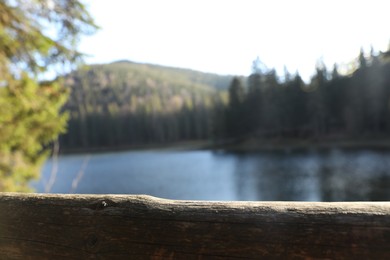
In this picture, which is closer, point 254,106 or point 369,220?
point 369,220

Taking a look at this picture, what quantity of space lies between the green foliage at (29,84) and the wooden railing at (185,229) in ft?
12.3

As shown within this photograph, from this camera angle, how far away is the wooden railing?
2.61ft

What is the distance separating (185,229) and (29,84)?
4.73 metres

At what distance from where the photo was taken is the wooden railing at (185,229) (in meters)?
0.80

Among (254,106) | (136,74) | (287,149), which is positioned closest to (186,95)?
(136,74)

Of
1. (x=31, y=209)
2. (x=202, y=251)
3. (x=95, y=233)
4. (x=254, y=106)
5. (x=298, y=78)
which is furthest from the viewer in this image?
(x=254, y=106)

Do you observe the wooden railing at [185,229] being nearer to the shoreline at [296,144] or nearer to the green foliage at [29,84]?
the green foliage at [29,84]

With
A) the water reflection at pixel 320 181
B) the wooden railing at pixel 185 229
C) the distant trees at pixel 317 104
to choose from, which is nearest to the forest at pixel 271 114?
the distant trees at pixel 317 104

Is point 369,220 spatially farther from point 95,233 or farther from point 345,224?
point 95,233

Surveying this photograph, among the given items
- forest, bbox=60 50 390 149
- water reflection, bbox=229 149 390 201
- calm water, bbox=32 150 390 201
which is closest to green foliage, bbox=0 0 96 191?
calm water, bbox=32 150 390 201

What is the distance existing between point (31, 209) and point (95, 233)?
0.93 feet

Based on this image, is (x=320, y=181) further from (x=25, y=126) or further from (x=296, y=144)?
(x=296, y=144)

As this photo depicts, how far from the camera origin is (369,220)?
0.78 metres

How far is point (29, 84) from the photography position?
16.3 ft
